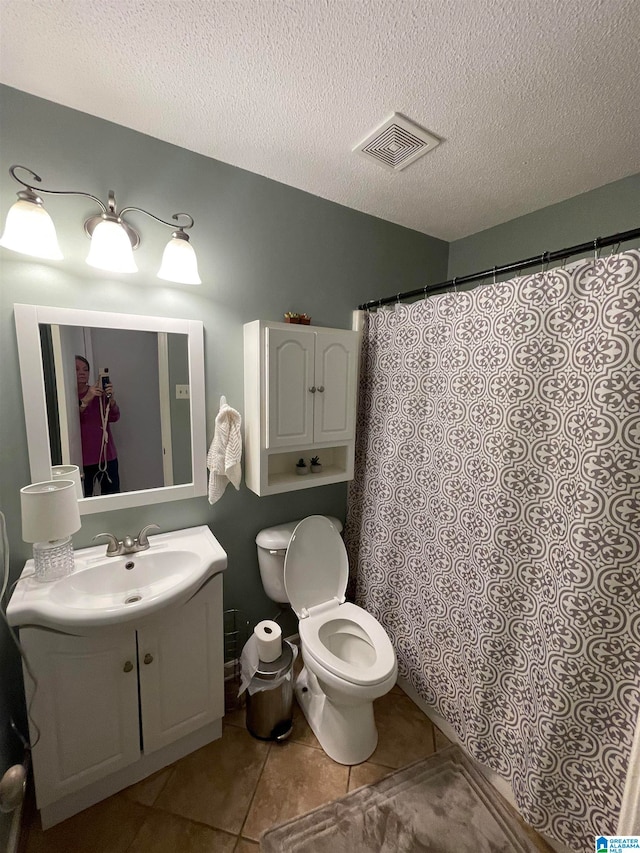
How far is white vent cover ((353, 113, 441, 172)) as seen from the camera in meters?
1.20

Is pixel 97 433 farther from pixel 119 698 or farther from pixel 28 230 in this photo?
pixel 119 698

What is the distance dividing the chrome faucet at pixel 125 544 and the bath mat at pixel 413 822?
1.07 metres

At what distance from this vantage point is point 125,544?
4.32 feet

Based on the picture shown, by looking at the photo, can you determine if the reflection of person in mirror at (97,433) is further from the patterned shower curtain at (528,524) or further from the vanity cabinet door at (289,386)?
the patterned shower curtain at (528,524)

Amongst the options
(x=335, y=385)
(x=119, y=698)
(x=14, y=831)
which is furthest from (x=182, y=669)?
(x=335, y=385)

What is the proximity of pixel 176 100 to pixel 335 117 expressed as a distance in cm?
53

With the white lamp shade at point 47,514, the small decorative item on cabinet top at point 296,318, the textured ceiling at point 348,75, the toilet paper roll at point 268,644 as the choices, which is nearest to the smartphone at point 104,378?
the white lamp shade at point 47,514

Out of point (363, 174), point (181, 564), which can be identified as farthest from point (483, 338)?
point (181, 564)

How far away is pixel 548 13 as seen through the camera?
821 mm

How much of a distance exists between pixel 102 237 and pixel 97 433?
2.29ft

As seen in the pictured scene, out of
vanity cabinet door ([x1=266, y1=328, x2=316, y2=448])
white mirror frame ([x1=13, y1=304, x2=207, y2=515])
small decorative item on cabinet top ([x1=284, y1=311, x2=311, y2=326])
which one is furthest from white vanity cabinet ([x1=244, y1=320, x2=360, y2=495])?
white mirror frame ([x1=13, y1=304, x2=207, y2=515])

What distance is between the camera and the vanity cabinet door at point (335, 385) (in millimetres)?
1604

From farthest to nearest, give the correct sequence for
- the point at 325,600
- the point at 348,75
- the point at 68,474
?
the point at 325,600, the point at 68,474, the point at 348,75

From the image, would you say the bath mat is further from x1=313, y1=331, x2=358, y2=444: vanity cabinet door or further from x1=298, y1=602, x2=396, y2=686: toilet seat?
x1=313, y1=331, x2=358, y2=444: vanity cabinet door
